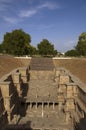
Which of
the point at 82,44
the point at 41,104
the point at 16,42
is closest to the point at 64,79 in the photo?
the point at 41,104

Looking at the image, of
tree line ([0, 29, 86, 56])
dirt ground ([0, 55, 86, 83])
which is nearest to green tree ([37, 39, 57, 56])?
tree line ([0, 29, 86, 56])

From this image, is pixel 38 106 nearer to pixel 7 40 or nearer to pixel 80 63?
pixel 80 63

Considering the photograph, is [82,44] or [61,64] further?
[82,44]

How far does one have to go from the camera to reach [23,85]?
27000mm

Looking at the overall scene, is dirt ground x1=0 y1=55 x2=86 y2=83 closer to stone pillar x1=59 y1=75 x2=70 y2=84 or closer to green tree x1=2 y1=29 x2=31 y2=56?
green tree x1=2 y1=29 x2=31 y2=56

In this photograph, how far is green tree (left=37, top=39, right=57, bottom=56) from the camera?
70.0 meters

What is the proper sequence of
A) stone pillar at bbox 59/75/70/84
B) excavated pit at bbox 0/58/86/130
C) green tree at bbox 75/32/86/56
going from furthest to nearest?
green tree at bbox 75/32/86/56, stone pillar at bbox 59/75/70/84, excavated pit at bbox 0/58/86/130

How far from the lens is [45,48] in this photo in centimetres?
6969

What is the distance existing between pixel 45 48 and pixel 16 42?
14.6 metres

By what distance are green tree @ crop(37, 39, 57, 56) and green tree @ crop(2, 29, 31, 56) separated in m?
11.0

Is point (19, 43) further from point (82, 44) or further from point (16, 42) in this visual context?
point (82, 44)

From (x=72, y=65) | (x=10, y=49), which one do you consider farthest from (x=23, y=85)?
(x=10, y=49)

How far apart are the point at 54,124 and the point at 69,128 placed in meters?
1.51

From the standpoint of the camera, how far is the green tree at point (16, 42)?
187 ft
